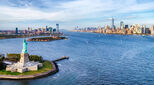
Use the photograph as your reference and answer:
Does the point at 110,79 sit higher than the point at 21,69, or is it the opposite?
the point at 21,69

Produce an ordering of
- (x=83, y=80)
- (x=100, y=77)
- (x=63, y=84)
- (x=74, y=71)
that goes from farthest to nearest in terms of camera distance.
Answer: (x=74, y=71)
(x=100, y=77)
(x=83, y=80)
(x=63, y=84)

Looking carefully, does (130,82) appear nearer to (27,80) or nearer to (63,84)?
(63,84)

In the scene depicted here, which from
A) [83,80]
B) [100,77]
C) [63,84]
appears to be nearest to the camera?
[63,84]

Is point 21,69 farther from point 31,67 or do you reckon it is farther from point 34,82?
point 34,82

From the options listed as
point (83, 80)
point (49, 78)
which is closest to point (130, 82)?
point (83, 80)

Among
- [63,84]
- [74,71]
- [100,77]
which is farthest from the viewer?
[74,71]

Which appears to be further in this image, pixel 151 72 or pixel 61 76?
pixel 151 72

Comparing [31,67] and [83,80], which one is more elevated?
[31,67]

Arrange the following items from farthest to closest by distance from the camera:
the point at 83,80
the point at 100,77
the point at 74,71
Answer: the point at 74,71, the point at 100,77, the point at 83,80

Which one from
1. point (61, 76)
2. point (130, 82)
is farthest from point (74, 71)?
point (130, 82)
